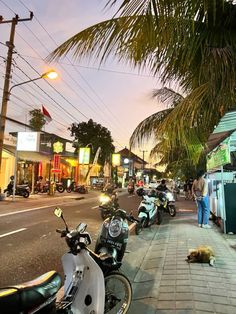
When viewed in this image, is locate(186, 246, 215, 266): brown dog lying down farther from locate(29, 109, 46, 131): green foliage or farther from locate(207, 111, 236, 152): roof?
locate(29, 109, 46, 131): green foliage

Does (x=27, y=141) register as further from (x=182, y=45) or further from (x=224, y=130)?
(x=182, y=45)

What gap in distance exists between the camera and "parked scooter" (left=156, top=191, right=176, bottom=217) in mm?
14845

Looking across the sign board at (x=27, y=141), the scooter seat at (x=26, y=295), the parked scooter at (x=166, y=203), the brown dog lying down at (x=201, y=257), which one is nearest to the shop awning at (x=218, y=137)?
the brown dog lying down at (x=201, y=257)

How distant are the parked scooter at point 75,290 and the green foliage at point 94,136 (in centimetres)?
5158

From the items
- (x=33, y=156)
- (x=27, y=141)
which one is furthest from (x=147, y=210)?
(x=33, y=156)

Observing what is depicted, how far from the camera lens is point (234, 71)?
5.14 meters

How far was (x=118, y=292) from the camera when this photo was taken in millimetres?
4730

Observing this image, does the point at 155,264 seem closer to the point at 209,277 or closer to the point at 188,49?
the point at 209,277

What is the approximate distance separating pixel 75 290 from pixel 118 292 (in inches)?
41.9

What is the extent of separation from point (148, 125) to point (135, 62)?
20.6 ft

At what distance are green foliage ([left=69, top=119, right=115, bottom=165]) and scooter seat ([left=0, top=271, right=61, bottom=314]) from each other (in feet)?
175

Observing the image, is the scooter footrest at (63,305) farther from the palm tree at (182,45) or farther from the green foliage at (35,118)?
the green foliage at (35,118)

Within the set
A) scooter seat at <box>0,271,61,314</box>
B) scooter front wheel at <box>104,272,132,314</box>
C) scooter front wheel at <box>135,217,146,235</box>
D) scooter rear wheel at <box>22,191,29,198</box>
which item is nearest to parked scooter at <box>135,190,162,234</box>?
scooter front wheel at <box>135,217,146,235</box>

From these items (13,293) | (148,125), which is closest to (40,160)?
(148,125)
